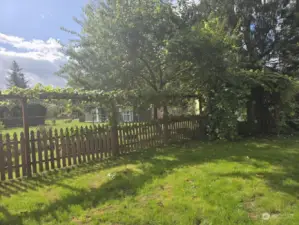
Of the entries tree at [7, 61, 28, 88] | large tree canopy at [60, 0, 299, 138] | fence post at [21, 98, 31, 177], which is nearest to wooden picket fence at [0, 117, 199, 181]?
fence post at [21, 98, 31, 177]

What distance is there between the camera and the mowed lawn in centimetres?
309

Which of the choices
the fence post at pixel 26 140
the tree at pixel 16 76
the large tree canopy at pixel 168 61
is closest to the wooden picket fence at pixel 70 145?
the fence post at pixel 26 140

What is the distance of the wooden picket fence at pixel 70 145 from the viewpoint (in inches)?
211

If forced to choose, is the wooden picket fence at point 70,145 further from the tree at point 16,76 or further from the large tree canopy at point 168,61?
the tree at point 16,76

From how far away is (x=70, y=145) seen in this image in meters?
6.29

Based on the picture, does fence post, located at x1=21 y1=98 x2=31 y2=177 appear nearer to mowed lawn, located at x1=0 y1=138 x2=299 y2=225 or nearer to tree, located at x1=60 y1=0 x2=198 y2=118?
mowed lawn, located at x1=0 y1=138 x2=299 y2=225

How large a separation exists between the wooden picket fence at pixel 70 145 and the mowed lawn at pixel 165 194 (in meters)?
0.51

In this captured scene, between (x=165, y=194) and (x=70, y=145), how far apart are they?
3488mm

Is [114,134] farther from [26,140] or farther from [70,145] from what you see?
[26,140]

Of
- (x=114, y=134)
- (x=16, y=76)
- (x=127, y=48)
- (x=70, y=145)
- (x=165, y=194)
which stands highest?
(x=16, y=76)

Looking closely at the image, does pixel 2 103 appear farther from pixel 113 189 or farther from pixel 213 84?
pixel 213 84

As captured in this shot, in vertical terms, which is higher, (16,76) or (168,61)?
(16,76)

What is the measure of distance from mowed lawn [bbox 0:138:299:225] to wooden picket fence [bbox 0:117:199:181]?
1.67ft

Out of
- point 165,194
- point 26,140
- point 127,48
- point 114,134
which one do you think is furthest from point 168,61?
point 165,194
